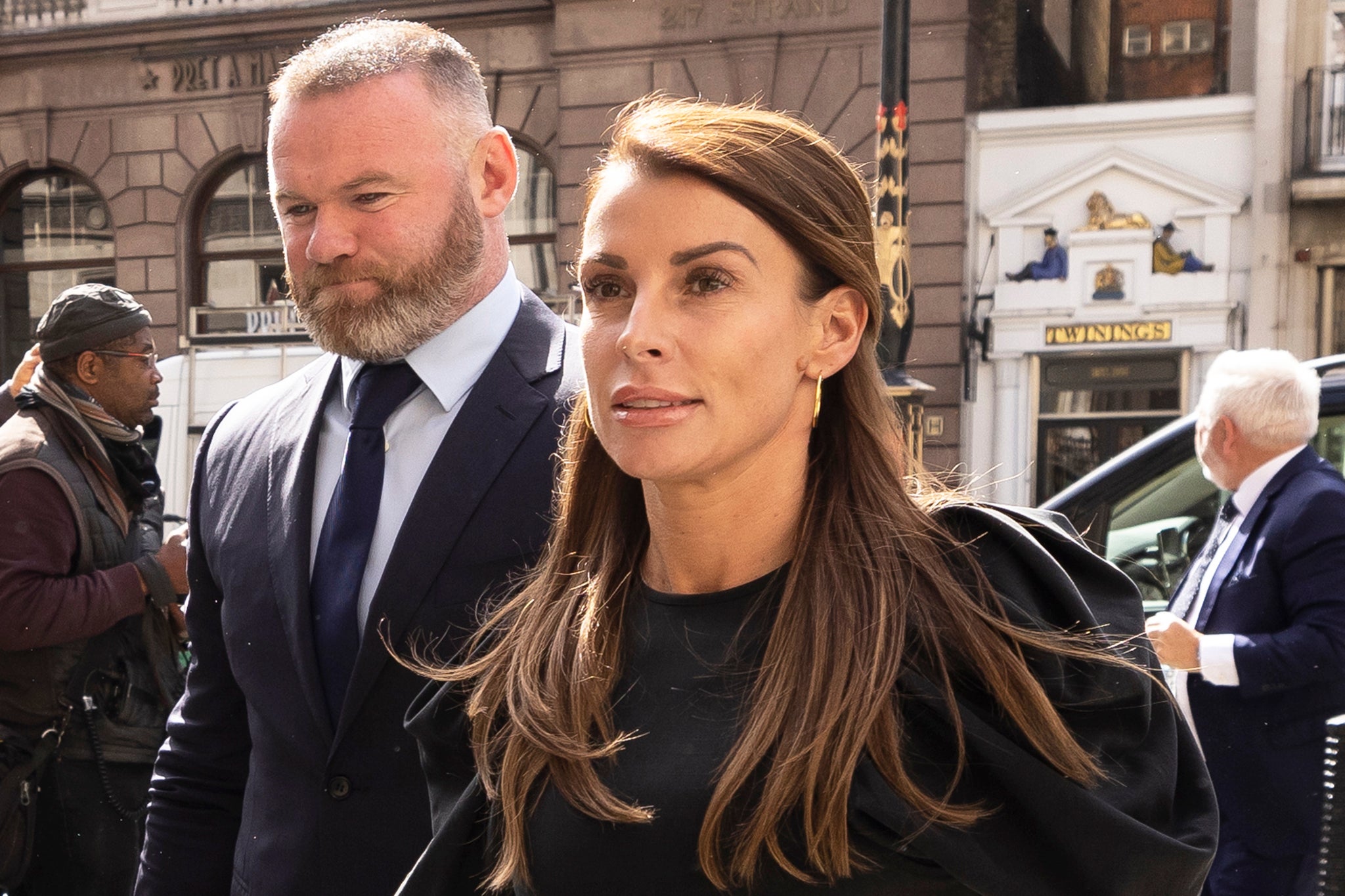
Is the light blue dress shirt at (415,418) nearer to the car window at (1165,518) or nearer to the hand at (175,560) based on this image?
the hand at (175,560)

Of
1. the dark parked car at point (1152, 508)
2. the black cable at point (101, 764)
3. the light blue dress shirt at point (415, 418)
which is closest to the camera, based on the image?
the light blue dress shirt at point (415, 418)

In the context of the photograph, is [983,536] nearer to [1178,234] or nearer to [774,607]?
[774,607]

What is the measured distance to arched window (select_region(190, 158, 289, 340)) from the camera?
18.1 m

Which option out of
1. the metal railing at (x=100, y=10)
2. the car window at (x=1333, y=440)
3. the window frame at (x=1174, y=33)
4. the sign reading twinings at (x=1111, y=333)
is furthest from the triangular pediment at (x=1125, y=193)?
the car window at (x=1333, y=440)

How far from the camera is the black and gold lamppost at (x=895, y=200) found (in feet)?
22.6

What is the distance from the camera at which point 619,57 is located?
16.7 metres

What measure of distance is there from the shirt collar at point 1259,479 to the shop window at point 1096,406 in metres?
11.8


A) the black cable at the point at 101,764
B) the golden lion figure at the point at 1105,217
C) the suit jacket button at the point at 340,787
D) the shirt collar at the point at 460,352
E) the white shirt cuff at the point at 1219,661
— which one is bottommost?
the black cable at the point at 101,764

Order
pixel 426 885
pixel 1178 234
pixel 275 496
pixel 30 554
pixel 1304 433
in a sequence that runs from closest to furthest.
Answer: pixel 426 885 → pixel 275 496 → pixel 30 554 → pixel 1304 433 → pixel 1178 234

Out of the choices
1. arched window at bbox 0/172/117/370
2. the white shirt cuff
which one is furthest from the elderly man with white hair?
arched window at bbox 0/172/117/370

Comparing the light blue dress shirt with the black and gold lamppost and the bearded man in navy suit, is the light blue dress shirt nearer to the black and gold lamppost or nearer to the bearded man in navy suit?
the bearded man in navy suit

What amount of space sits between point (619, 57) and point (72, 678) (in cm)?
1385

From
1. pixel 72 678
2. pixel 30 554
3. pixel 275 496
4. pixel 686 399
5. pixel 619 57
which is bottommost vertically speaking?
pixel 72 678

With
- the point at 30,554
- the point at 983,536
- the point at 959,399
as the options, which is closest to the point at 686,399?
the point at 983,536
